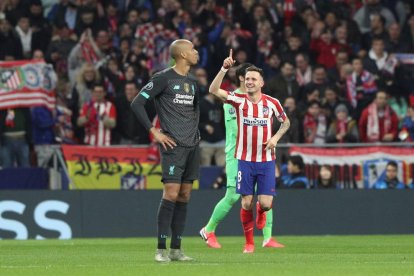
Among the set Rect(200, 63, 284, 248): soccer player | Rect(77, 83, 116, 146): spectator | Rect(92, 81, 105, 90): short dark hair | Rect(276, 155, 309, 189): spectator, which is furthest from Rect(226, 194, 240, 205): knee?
Rect(92, 81, 105, 90): short dark hair

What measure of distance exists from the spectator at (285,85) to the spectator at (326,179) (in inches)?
87.7

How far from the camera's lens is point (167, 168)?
13.3 meters

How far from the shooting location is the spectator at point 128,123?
76.3 feet

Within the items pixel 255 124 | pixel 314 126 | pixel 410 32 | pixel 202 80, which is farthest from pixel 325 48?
pixel 255 124

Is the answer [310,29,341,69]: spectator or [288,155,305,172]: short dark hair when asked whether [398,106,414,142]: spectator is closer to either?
[288,155,305,172]: short dark hair

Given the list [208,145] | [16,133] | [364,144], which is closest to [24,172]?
[16,133]

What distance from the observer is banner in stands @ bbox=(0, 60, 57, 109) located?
23.1 m

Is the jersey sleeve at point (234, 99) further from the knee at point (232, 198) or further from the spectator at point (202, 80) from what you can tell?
the spectator at point (202, 80)

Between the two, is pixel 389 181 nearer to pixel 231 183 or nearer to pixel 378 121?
pixel 378 121

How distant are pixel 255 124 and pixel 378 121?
776cm

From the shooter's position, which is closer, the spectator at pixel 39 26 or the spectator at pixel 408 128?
the spectator at pixel 408 128

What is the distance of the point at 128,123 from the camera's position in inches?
917

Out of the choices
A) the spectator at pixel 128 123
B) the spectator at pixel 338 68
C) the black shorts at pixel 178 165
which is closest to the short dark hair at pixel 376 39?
the spectator at pixel 338 68

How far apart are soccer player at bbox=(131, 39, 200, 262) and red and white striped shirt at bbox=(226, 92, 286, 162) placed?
1.82 metres
